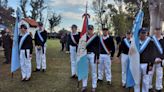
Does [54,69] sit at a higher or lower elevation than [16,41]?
lower

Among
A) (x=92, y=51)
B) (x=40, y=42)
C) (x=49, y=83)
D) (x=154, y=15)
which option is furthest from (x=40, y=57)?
(x=154, y=15)

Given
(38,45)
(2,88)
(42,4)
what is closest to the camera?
(2,88)

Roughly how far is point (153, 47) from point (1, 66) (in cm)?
1050

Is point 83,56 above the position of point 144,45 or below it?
below

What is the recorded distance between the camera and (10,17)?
80.2 meters

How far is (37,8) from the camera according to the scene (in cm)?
9594

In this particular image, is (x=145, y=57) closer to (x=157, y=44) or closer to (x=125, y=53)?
(x=157, y=44)

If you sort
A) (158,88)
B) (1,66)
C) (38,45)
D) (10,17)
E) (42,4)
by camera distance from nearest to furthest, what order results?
(158,88), (38,45), (1,66), (10,17), (42,4)

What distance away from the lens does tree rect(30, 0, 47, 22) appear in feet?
311

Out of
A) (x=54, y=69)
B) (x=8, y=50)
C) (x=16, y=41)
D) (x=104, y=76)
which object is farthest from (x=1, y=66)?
(x=104, y=76)

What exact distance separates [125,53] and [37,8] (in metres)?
82.1

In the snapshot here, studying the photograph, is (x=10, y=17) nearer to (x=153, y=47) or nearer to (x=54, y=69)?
(x=54, y=69)

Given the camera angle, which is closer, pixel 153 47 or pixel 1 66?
pixel 153 47

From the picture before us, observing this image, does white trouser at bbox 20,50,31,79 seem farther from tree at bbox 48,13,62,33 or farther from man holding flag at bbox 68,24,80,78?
tree at bbox 48,13,62,33
